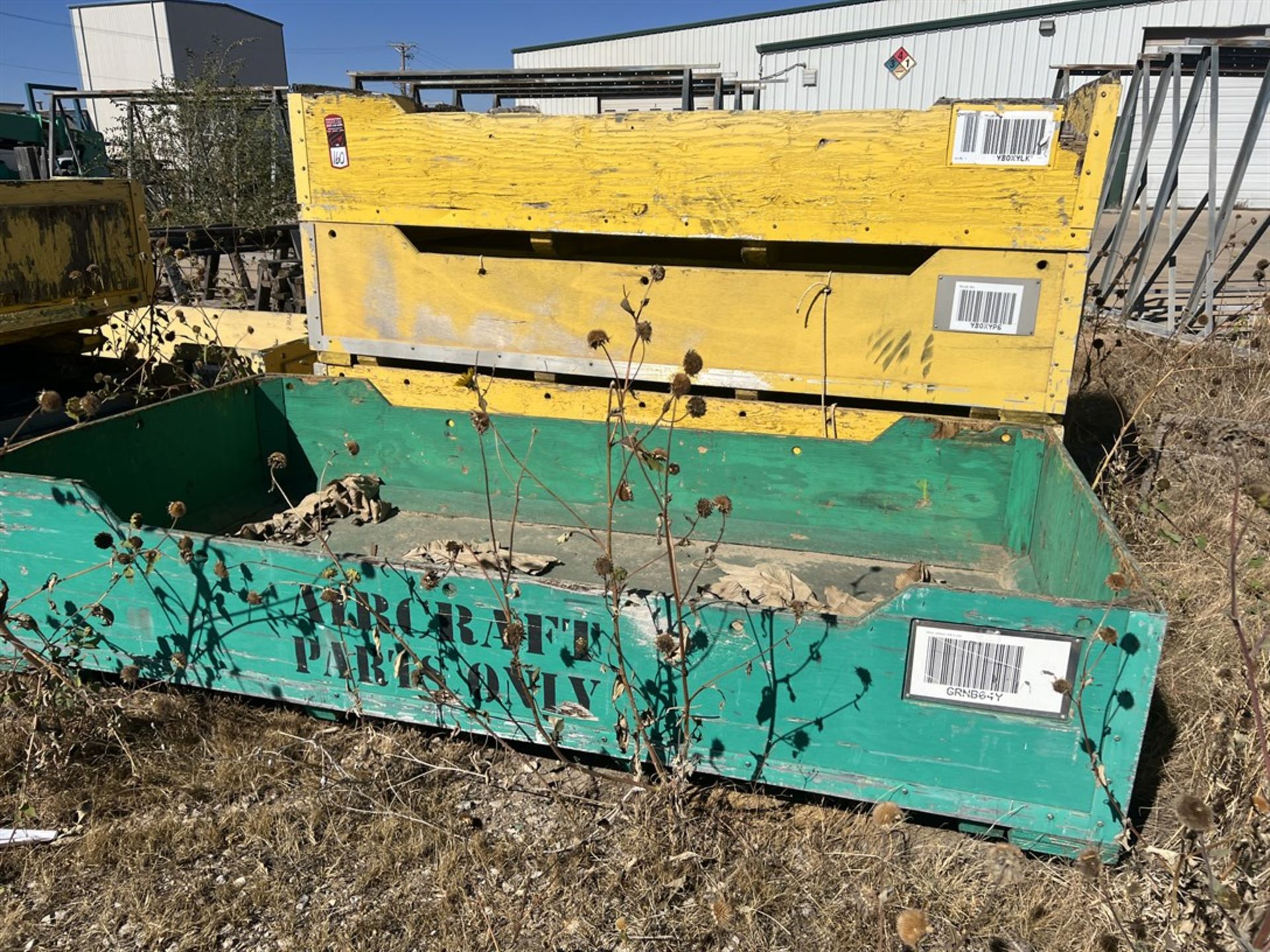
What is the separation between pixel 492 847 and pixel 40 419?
3.72 m

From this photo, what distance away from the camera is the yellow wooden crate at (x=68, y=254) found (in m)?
4.24

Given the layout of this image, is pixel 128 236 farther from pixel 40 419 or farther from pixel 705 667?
pixel 705 667

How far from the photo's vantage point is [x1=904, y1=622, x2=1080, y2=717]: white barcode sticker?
1.83 metres

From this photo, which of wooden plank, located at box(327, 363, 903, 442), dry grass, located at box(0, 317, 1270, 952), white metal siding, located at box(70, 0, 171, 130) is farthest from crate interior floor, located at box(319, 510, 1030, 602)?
white metal siding, located at box(70, 0, 171, 130)

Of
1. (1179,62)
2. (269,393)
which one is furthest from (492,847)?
(1179,62)

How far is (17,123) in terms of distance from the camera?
18016mm

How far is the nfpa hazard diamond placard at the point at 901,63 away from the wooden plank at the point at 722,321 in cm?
1955

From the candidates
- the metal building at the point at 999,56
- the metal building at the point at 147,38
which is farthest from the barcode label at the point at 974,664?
the metal building at the point at 147,38

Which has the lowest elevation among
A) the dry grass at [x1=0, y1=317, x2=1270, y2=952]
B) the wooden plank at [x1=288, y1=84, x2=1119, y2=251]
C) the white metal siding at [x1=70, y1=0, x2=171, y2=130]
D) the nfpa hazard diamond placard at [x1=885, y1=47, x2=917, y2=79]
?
the dry grass at [x1=0, y1=317, x2=1270, y2=952]

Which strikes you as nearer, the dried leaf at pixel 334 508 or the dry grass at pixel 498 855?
the dry grass at pixel 498 855

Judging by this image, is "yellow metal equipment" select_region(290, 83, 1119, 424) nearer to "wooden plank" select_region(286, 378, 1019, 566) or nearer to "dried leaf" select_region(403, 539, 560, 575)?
"wooden plank" select_region(286, 378, 1019, 566)

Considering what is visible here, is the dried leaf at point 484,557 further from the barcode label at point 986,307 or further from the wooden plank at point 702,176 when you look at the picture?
the barcode label at point 986,307

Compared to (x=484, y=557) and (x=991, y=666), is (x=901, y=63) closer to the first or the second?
(x=484, y=557)

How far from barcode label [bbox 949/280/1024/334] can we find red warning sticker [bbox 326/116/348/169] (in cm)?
235
